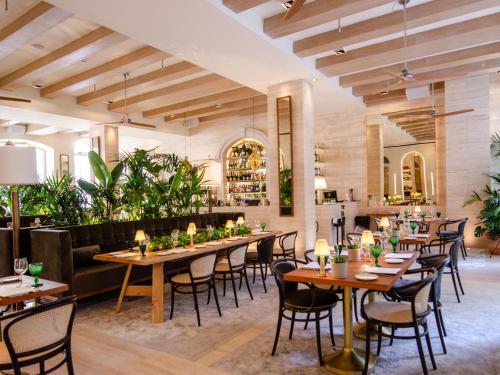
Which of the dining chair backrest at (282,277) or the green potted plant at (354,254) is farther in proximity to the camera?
the green potted plant at (354,254)

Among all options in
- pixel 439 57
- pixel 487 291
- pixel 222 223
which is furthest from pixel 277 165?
pixel 487 291

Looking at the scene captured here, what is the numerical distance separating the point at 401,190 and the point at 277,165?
369 inches

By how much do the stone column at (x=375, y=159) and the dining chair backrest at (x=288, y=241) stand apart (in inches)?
246

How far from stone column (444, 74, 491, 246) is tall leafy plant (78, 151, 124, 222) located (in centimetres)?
753

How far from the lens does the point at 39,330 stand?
218cm

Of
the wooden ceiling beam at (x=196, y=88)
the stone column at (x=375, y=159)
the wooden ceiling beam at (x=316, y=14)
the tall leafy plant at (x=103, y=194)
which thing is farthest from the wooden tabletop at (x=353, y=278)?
the stone column at (x=375, y=159)

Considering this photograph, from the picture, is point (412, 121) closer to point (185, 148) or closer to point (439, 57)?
point (439, 57)

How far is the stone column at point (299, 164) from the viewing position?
7.91m

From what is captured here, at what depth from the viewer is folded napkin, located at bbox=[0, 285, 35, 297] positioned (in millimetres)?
2652

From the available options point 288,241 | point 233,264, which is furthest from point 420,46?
point 233,264

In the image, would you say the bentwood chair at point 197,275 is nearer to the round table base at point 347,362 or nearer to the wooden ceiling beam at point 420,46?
the round table base at point 347,362

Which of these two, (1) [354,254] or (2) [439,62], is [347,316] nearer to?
(1) [354,254]

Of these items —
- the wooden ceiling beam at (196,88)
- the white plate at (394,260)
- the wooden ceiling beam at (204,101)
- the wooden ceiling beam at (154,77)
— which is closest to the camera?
the white plate at (394,260)

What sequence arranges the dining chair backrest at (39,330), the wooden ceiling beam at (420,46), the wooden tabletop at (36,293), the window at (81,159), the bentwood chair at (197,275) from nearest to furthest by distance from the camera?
the dining chair backrest at (39,330), the wooden tabletop at (36,293), the bentwood chair at (197,275), the wooden ceiling beam at (420,46), the window at (81,159)
